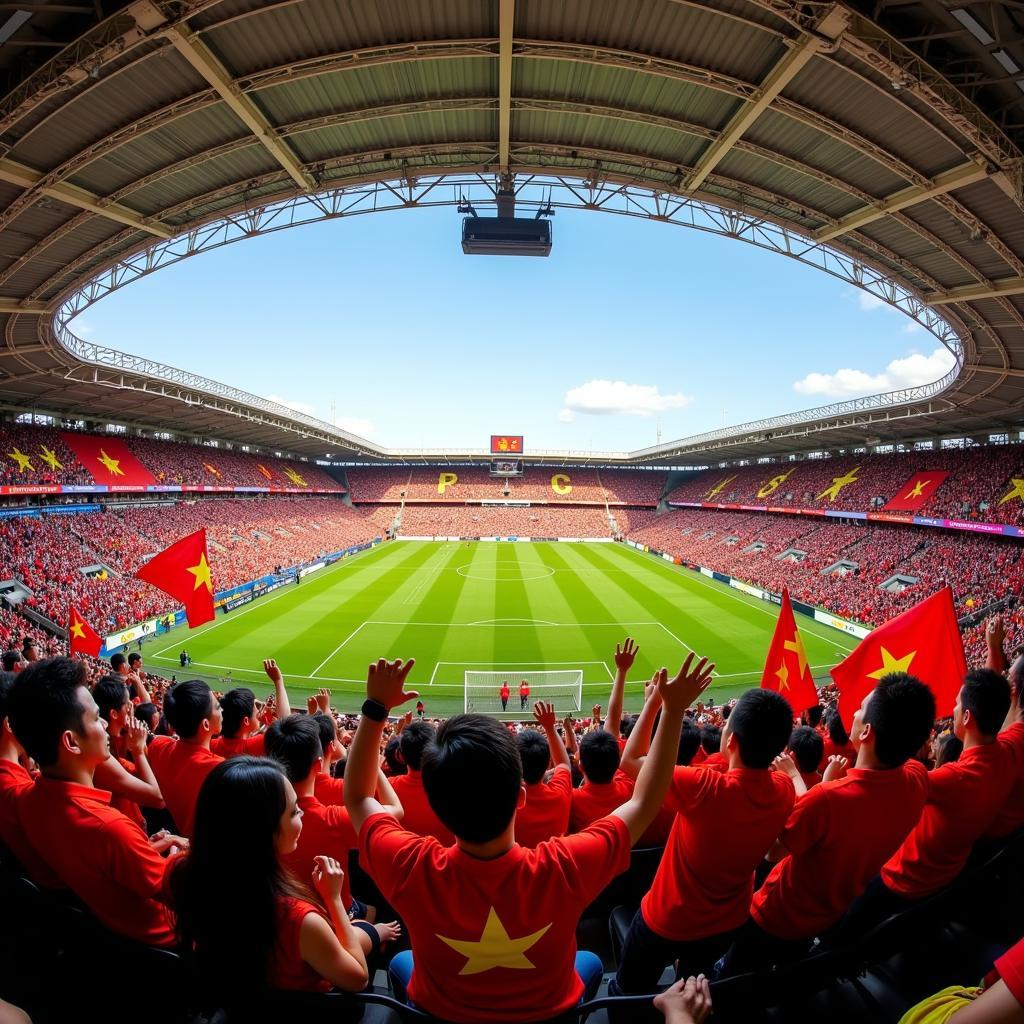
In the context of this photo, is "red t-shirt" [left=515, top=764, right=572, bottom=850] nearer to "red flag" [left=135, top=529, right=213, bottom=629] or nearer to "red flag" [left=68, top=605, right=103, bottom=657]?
"red flag" [left=135, top=529, right=213, bottom=629]

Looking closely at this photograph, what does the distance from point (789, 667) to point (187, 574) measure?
1208 centimetres

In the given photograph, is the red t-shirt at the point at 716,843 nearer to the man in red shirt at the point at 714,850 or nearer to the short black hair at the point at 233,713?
the man in red shirt at the point at 714,850

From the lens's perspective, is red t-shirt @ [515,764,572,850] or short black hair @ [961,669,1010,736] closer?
short black hair @ [961,669,1010,736]

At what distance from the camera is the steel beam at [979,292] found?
13297mm

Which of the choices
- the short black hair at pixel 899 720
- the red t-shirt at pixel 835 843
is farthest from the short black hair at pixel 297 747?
the short black hair at pixel 899 720

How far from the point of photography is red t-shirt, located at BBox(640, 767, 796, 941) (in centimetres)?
268

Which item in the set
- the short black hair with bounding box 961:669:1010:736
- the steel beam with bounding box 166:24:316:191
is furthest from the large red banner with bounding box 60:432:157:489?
the short black hair with bounding box 961:669:1010:736

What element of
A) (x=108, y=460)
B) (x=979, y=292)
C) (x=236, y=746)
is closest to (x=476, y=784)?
(x=236, y=746)

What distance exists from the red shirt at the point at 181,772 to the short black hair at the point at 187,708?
0.11 m

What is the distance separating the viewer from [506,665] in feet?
74.9

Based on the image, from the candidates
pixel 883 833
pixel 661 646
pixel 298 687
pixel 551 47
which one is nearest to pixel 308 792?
pixel 883 833

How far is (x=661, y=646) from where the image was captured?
25266mm

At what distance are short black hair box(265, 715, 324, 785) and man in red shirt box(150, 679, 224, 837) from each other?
22.7 inches

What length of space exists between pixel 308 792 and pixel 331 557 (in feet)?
149
